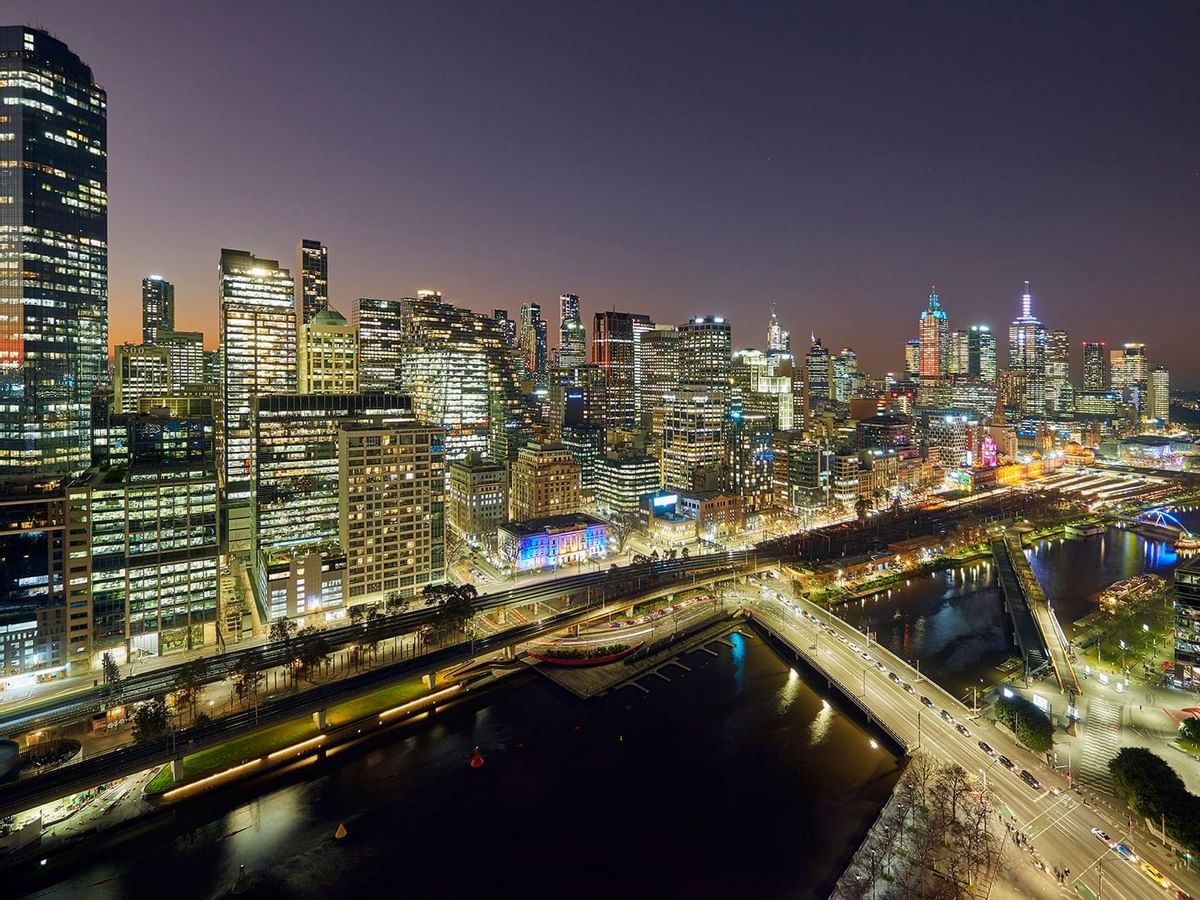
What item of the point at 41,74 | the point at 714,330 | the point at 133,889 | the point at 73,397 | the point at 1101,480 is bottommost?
the point at 133,889

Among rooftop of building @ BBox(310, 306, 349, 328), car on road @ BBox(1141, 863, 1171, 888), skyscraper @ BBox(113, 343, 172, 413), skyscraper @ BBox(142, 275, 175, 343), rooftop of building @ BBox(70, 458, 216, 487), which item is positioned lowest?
car on road @ BBox(1141, 863, 1171, 888)

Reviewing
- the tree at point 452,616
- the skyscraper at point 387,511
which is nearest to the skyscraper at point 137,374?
the skyscraper at point 387,511

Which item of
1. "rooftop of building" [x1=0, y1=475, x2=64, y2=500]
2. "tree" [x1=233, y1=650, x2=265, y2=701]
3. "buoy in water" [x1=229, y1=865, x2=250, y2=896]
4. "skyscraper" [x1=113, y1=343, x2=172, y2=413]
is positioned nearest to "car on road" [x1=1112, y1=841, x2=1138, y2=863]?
"buoy in water" [x1=229, y1=865, x2=250, y2=896]

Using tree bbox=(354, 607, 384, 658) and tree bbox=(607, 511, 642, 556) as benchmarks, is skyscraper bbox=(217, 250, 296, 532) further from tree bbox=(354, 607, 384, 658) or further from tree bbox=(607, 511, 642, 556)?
tree bbox=(607, 511, 642, 556)

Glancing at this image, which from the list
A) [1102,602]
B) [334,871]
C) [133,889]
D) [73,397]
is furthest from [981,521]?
[73,397]

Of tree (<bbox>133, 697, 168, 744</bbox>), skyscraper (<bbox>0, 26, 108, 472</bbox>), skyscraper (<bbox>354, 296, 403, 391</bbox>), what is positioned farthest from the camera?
skyscraper (<bbox>354, 296, 403, 391</bbox>)

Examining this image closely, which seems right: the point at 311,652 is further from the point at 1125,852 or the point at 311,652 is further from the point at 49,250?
the point at 49,250

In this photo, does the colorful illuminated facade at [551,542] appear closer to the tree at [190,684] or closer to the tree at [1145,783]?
the tree at [190,684]

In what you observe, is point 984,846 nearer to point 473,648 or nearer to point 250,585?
point 473,648
